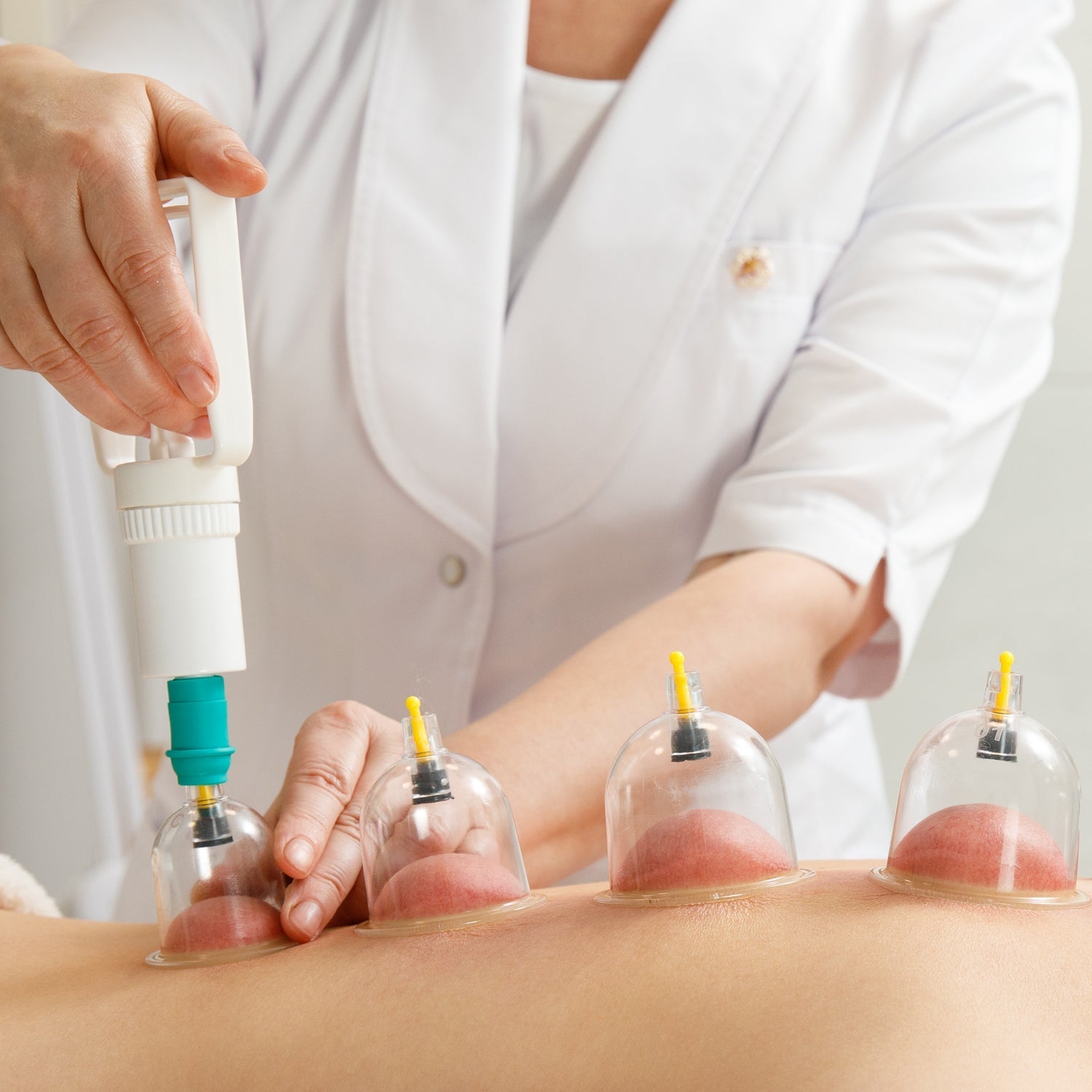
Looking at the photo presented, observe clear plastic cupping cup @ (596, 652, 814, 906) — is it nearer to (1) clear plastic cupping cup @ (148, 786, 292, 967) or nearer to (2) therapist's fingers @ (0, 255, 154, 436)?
(1) clear plastic cupping cup @ (148, 786, 292, 967)

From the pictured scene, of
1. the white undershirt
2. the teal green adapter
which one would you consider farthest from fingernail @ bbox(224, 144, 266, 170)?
the white undershirt

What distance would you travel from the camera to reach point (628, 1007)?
51 cm

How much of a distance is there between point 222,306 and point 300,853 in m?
0.28

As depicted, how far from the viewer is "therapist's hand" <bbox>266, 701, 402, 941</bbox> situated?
0.66m

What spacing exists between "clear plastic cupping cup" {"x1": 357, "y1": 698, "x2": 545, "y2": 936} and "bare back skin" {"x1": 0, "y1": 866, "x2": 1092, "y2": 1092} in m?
0.02

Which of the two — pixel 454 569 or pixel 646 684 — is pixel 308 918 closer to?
pixel 646 684

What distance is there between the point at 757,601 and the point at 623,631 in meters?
0.12

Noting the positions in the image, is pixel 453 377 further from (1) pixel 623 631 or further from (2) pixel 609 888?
(2) pixel 609 888

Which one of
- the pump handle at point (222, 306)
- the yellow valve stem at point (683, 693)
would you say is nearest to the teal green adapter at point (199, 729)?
the pump handle at point (222, 306)

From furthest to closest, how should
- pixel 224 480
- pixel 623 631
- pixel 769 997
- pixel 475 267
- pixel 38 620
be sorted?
pixel 38 620, pixel 475 267, pixel 623 631, pixel 224 480, pixel 769 997

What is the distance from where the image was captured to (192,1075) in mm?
558

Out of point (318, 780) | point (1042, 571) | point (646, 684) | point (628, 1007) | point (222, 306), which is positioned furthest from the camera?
point (1042, 571)

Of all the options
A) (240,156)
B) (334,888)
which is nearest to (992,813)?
(334,888)

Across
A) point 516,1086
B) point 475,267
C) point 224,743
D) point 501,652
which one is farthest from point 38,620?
point 516,1086
